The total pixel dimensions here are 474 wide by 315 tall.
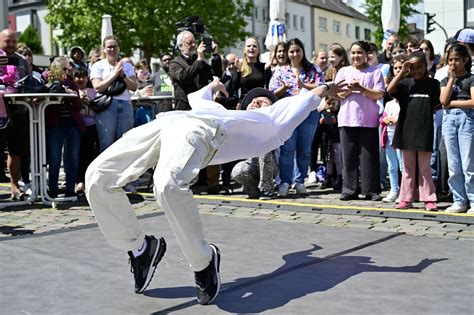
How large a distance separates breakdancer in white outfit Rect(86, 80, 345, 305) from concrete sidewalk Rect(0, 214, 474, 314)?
11.0 inches

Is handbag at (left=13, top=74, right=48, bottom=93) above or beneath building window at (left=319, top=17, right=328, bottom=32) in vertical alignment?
beneath

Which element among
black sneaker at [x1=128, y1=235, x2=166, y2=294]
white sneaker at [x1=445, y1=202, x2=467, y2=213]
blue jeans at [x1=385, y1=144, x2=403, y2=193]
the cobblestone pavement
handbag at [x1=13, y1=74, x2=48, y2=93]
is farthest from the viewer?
blue jeans at [x1=385, y1=144, x2=403, y2=193]

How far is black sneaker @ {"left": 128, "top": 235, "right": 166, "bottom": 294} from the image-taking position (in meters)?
4.64

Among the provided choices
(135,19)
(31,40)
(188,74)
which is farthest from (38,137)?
(31,40)

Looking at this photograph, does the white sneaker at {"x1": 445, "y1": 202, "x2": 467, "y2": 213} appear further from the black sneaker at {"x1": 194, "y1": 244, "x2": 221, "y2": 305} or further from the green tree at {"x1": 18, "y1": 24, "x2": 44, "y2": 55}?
the green tree at {"x1": 18, "y1": 24, "x2": 44, "y2": 55}

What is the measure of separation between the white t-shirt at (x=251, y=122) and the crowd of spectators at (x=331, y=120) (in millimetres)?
2889

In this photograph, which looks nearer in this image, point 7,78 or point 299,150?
point 7,78

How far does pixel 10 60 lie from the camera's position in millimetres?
8609

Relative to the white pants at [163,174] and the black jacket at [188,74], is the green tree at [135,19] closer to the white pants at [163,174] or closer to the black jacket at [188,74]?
the black jacket at [188,74]

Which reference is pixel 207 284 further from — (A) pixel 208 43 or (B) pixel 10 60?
(A) pixel 208 43

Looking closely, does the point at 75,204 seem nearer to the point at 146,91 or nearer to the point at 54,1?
the point at 146,91

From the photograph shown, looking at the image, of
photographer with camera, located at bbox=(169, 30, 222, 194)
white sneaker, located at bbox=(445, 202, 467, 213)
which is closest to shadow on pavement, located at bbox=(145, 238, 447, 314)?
white sneaker, located at bbox=(445, 202, 467, 213)

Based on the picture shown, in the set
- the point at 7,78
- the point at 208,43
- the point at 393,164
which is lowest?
the point at 393,164

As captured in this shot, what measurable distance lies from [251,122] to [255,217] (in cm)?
311
